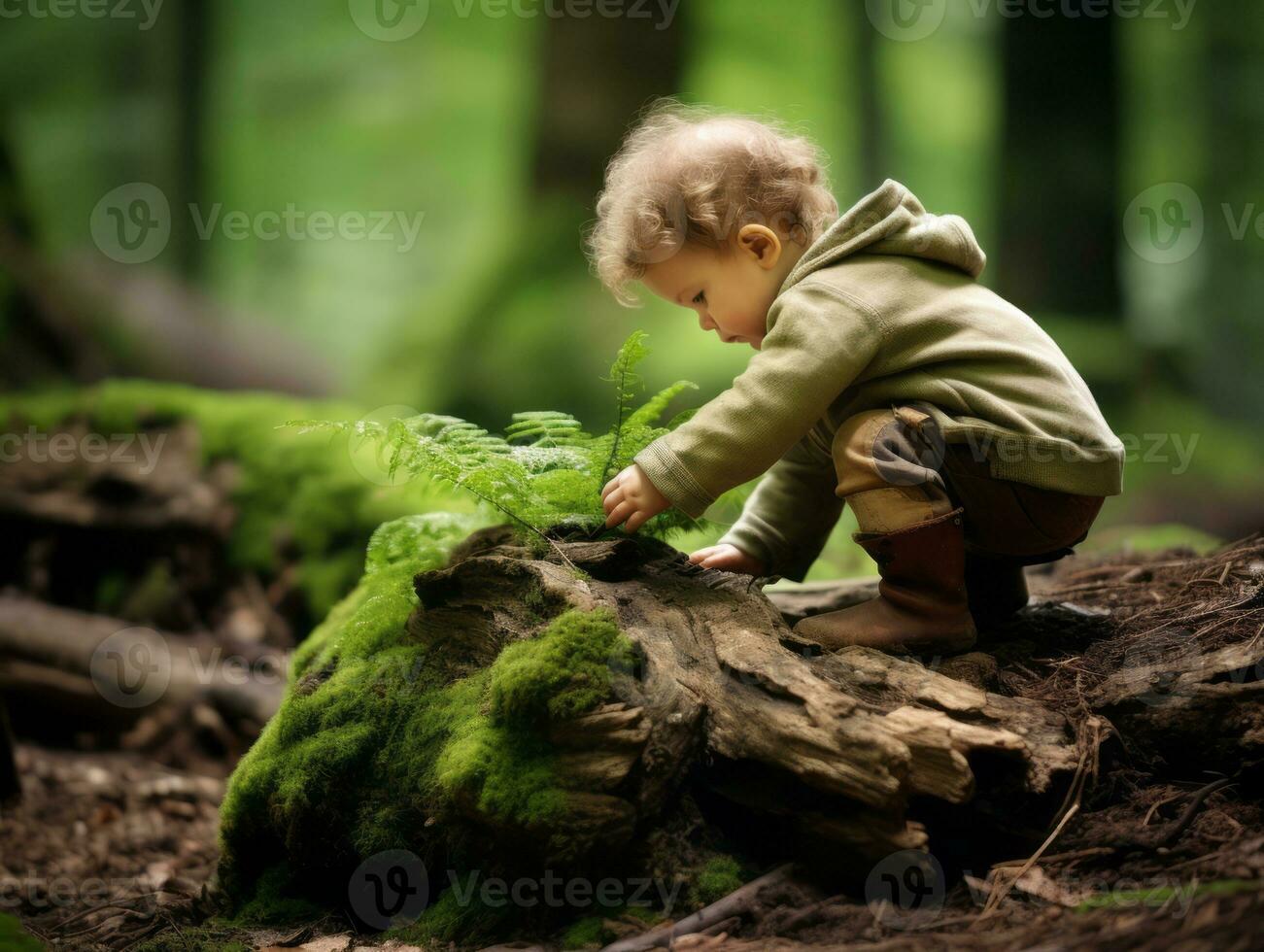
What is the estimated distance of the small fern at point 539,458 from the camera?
2562 millimetres

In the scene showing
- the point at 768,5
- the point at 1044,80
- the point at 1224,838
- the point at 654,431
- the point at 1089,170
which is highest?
the point at 768,5

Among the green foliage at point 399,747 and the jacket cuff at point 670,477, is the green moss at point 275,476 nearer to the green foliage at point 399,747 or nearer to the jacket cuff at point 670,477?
the green foliage at point 399,747

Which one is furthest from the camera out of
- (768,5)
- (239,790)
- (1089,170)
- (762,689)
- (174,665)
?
(768,5)

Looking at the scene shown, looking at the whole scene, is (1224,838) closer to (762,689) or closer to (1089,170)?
(762,689)

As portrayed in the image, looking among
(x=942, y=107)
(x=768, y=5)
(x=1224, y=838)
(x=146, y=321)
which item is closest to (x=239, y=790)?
(x=1224, y=838)

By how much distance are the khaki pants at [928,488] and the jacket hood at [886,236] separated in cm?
48

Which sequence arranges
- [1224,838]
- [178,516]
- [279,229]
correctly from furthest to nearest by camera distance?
[279,229]
[178,516]
[1224,838]

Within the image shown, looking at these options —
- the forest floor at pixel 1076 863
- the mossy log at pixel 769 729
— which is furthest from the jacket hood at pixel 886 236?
the forest floor at pixel 1076 863

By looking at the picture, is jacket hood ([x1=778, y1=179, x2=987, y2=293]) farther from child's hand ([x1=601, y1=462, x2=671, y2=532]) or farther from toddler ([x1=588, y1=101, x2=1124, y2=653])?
child's hand ([x1=601, y1=462, x2=671, y2=532])

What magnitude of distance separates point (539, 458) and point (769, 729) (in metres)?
1.20

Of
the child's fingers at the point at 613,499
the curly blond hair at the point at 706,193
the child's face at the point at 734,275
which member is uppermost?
the curly blond hair at the point at 706,193

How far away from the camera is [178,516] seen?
16.9 ft

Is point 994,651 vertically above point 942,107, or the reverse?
point 942,107

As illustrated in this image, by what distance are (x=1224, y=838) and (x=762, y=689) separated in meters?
1.02
